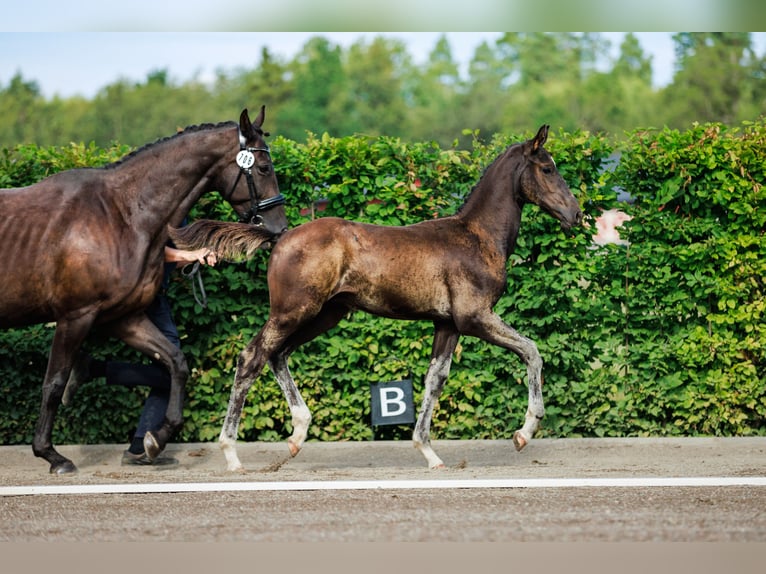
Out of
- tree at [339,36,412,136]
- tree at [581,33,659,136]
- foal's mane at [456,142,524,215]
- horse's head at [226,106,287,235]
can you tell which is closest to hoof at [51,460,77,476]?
horse's head at [226,106,287,235]

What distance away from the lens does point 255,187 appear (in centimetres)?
825

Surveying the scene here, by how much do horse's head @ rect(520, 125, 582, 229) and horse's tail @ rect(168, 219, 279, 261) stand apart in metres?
2.05

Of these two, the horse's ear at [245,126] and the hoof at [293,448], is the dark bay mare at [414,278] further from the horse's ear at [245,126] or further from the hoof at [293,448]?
the horse's ear at [245,126]

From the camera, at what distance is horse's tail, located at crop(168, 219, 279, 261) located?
8.06 meters

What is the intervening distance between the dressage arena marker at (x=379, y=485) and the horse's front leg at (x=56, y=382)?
792 millimetres

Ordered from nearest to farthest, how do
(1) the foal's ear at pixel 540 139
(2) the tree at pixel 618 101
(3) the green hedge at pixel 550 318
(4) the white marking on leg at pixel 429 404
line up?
1. (1) the foal's ear at pixel 540 139
2. (4) the white marking on leg at pixel 429 404
3. (3) the green hedge at pixel 550 318
4. (2) the tree at pixel 618 101

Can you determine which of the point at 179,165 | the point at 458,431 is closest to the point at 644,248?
the point at 458,431

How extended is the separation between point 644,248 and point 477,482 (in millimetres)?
3114

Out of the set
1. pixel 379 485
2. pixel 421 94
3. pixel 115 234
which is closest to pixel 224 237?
pixel 115 234

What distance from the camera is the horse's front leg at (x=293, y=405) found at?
8.04 meters

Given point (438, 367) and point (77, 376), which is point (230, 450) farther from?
point (438, 367)

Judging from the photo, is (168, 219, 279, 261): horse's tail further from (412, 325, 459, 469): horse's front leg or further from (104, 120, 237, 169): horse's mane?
(412, 325, 459, 469): horse's front leg

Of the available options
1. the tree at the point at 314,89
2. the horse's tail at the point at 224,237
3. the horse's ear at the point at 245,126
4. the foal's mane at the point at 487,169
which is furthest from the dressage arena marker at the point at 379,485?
the tree at the point at 314,89

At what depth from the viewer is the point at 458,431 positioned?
366 inches
